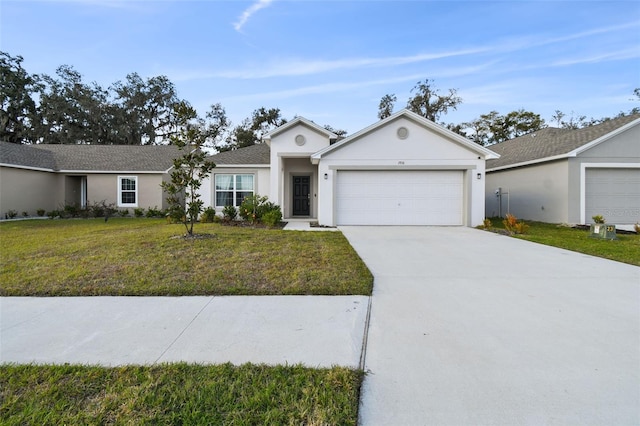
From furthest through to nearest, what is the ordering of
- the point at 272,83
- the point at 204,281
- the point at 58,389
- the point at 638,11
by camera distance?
the point at 272,83 < the point at 638,11 < the point at 204,281 < the point at 58,389

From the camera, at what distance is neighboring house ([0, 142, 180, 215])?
54.4 ft

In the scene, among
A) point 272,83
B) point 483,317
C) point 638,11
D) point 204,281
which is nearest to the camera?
point 483,317

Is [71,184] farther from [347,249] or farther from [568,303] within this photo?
[568,303]

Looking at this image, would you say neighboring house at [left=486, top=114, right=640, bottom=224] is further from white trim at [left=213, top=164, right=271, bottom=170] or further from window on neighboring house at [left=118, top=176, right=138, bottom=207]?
window on neighboring house at [left=118, top=176, right=138, bottom=207]

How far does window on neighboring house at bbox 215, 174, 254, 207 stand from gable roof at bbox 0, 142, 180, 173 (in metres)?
4.73

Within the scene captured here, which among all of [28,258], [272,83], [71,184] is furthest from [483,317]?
[71,184]

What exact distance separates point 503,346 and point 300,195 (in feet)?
45.5

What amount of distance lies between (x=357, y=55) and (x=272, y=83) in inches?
210

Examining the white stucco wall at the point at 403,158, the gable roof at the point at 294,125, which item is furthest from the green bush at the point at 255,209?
the gable roof at the point at 294,125

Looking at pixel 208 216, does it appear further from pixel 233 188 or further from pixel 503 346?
pixel 503 346

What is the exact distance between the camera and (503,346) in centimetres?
296

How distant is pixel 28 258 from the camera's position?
632 cm

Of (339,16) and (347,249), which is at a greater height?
(339,16)

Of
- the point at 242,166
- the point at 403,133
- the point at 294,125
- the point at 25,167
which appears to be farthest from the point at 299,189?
the point at 25,167
